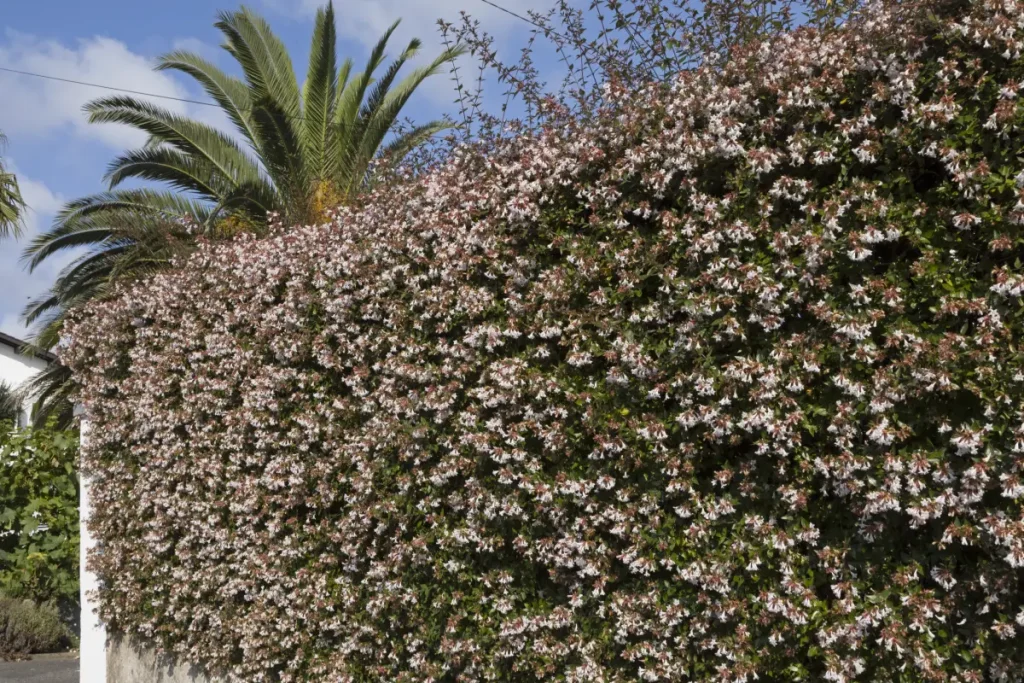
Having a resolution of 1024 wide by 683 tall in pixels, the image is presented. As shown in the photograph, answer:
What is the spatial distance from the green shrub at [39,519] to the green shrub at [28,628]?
0.98ft

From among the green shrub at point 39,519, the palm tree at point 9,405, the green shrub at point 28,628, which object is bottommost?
the green shrub at point 28,628

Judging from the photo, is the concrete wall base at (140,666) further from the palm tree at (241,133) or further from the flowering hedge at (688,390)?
the palm tree at (241,133)

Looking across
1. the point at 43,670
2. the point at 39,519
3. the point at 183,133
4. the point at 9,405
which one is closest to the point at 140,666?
the point at 43,670

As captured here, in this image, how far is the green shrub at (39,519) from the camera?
1203 cm

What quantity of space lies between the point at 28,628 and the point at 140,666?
13.7 feet

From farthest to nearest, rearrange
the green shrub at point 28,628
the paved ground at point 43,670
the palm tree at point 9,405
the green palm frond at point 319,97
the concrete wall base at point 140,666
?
the palm tree at point 9,405 → the green palm frond at point 319,97 → the green shrub at point 28,628 → the paved ground at point 43,670 → the concrete wall base at point 140,666

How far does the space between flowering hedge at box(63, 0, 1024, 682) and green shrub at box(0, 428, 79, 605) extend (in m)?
7.50

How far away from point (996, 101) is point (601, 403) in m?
1.78

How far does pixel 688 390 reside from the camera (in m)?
3.60

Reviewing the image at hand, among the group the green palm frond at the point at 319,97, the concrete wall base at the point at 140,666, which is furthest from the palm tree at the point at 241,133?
the concrete wall base at the point at 140,666

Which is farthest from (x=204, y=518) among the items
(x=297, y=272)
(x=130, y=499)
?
(x=297, y=272)

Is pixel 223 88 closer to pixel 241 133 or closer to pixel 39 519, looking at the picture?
pixel 241 133

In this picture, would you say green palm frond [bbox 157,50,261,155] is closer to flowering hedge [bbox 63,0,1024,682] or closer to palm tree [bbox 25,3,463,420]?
Answer: palm tree [bbox 25,3,463,420]

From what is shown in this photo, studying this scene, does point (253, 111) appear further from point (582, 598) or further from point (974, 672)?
point (974, 672)
